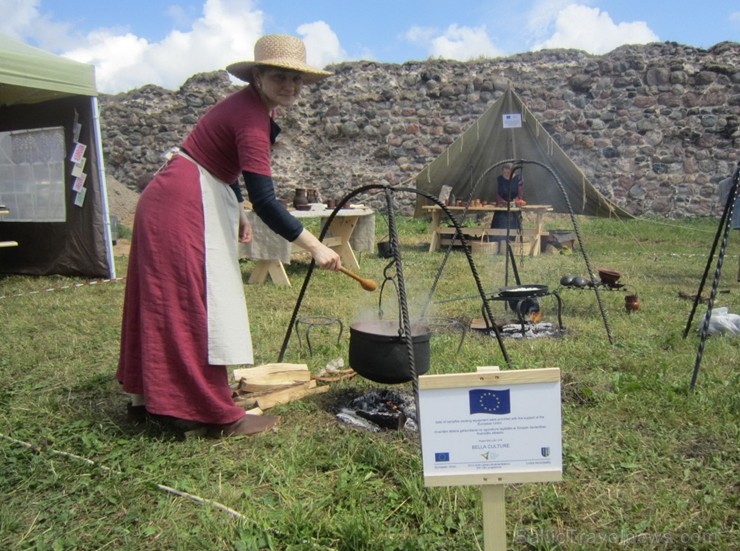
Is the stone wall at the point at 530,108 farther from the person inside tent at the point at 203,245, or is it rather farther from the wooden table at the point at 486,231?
the person inside tent at the point at 203,245

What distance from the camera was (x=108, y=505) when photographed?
2.03m

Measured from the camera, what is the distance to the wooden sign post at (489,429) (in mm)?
1447

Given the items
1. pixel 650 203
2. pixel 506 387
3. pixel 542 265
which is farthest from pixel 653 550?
pixel 650 203

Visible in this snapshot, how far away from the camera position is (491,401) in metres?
1.46

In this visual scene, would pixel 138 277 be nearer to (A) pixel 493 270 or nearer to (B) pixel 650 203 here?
(A) pixel 493 270

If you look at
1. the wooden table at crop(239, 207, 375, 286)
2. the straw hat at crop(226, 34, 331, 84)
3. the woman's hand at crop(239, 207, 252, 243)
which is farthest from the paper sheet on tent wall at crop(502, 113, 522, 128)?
the straw hat at crop(226, 34, 331, 84)

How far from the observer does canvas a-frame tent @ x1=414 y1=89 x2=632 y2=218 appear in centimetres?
870

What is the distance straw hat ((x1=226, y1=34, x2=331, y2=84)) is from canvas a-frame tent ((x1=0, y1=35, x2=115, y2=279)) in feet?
15.5

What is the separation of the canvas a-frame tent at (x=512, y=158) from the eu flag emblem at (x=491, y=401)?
283 inches

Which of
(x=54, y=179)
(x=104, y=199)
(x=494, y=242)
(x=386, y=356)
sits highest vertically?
(x=54, y=179)

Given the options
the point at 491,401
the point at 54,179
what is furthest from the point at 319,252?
the point at 54,179

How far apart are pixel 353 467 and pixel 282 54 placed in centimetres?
159

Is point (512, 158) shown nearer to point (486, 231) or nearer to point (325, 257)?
point (486, 231)

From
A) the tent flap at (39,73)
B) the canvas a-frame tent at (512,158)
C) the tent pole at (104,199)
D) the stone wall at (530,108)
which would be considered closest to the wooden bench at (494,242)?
the canvas a-frame tent at (512,158)
